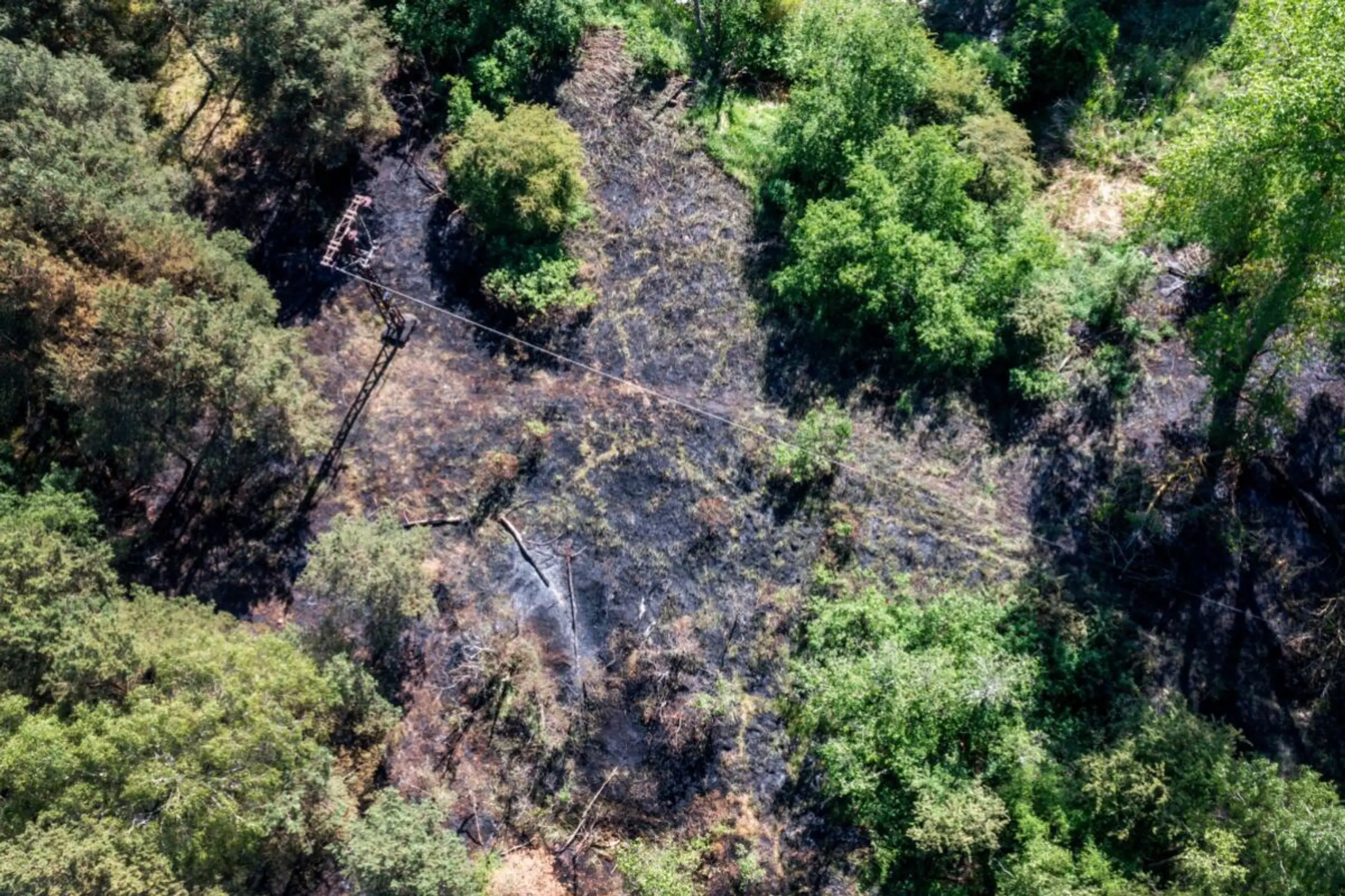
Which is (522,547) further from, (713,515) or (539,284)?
(539,284)

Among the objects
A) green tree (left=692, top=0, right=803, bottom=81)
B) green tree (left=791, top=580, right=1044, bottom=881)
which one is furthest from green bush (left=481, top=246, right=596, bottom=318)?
green tree (left=791, top=580, right=1044, bottom=881)

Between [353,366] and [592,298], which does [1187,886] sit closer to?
[592,298]

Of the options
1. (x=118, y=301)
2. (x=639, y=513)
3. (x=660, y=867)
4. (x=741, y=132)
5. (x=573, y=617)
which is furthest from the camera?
(x=741, y=132)

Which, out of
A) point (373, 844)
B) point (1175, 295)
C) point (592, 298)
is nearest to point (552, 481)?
point (592, 298)

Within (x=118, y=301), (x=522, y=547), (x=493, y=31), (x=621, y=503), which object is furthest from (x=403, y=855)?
(x=493, y=31)

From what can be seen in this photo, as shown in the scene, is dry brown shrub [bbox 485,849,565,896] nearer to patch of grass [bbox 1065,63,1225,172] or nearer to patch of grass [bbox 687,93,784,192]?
patch of grass [bbox 687,93,784,192]

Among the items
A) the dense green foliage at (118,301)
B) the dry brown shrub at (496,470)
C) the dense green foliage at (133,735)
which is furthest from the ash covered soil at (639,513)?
the dense green foliage at (133,735)

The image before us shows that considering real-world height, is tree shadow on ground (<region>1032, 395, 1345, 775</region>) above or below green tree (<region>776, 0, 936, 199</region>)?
below
